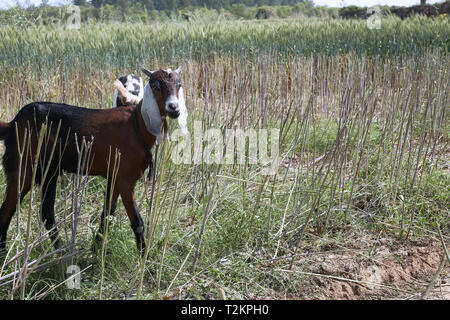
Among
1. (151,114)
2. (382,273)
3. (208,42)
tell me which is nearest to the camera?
(151,114)

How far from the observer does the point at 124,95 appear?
221cm

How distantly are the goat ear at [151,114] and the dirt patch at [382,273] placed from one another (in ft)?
3.11

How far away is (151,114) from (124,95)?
403mm

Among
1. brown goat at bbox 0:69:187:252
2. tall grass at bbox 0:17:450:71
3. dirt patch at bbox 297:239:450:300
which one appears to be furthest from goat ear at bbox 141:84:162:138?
tall grass at bbox 0:17:450:71

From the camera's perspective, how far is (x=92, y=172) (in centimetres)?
200

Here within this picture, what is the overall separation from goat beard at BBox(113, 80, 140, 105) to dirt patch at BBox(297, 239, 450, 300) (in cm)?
119

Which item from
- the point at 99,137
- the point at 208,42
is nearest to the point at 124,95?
the point at 99,137

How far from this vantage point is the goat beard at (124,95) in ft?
7.27

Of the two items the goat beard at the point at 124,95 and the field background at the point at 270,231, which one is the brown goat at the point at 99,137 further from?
the goat beard at the point at 124,95

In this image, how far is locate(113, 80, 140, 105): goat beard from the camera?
221cm

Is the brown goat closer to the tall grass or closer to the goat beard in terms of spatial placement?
the goat beard

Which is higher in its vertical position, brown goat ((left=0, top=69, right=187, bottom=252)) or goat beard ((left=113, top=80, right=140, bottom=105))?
goat beard ((left=113, top=80, right=140, bottom=105))

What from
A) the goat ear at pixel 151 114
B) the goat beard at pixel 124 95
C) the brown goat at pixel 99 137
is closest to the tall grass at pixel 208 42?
the goat beard at pixel 124 95

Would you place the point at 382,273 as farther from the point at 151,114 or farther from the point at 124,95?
the point at 124,95
